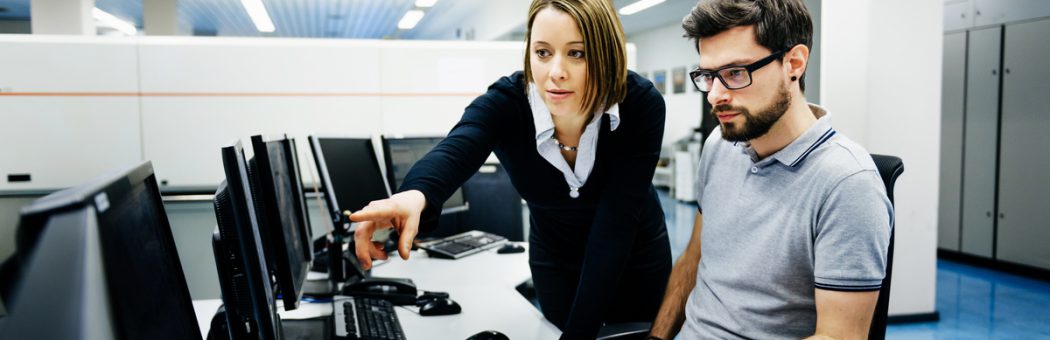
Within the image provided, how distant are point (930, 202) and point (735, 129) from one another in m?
2.75

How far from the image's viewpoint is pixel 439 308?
1.61m

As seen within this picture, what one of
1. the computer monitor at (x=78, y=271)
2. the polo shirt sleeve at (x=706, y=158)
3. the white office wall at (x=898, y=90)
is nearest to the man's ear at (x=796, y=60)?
the polo shirt sleeve at (x=706, y=158)

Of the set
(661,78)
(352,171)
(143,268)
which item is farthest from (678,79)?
(143,268)

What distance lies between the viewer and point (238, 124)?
10.9ft

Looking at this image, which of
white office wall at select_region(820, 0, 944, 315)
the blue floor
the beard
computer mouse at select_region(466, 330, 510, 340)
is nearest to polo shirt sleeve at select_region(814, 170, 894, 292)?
the beard

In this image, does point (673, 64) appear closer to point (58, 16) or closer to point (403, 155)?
point (58, 16)

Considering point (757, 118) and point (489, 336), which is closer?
point (757, 118)

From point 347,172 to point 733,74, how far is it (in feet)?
4.09

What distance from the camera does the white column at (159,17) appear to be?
608 cm

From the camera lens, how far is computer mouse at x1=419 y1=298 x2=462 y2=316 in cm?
160

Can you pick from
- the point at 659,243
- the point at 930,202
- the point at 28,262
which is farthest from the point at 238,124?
the point at 930,202

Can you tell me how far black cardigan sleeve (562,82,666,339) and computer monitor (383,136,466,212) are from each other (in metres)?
1.15

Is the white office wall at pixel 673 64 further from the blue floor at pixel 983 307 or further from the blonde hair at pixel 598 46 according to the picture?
the blonde hair at pixel 598 46

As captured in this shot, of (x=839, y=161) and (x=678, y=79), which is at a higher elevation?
(x=678, y=79)
